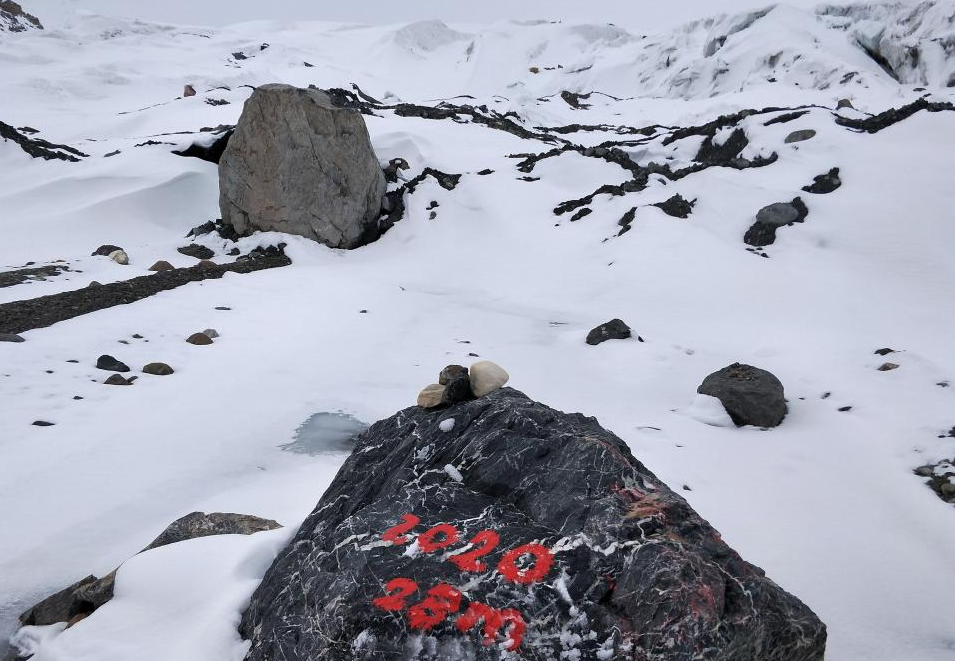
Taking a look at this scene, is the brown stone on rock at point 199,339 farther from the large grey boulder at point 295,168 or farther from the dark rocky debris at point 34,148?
the dark rocky debris at point 34,148

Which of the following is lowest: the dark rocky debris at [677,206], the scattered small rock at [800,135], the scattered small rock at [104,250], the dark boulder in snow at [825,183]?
the scattered small rock at [104,250]

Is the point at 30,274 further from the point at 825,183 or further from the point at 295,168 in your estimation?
the point at 825,183

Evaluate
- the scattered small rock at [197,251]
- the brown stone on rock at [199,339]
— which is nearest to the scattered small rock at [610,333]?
the brown stone on rock at [199,339]

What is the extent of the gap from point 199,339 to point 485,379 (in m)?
4.74

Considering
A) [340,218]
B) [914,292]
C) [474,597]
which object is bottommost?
[340,218]

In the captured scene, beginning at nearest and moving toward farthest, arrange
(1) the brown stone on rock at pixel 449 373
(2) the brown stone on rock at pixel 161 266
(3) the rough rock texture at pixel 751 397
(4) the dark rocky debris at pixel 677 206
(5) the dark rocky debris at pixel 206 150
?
(1) the brown stone on rock at pixel 449 373 < (3) the rough rock texture at pixel 751 397 < (2) the brown stone on rock at pixel 161 266 < (4) the dark rocky debris at pixel 677 206 < (5) the dark rocky debris at pixel 206 150

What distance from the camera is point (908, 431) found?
15.1ft

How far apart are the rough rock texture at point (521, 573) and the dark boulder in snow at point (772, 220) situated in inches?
333

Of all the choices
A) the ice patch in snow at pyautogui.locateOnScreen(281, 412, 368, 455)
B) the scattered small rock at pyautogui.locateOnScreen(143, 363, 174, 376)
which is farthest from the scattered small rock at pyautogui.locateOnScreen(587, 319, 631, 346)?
the scattered small rock at pyautogui.locateOnScreen(143, 363, 174, 376)

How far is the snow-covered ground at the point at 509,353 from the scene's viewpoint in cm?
317

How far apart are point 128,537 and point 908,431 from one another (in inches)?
A: 233

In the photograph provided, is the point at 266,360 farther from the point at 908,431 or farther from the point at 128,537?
the point at 908,431

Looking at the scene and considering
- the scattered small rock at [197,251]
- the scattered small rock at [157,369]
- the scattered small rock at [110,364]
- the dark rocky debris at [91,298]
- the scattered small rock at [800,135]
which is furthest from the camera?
the scattered small rock at [800,135]

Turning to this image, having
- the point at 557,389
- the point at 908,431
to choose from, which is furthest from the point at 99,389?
the point at 908,431
